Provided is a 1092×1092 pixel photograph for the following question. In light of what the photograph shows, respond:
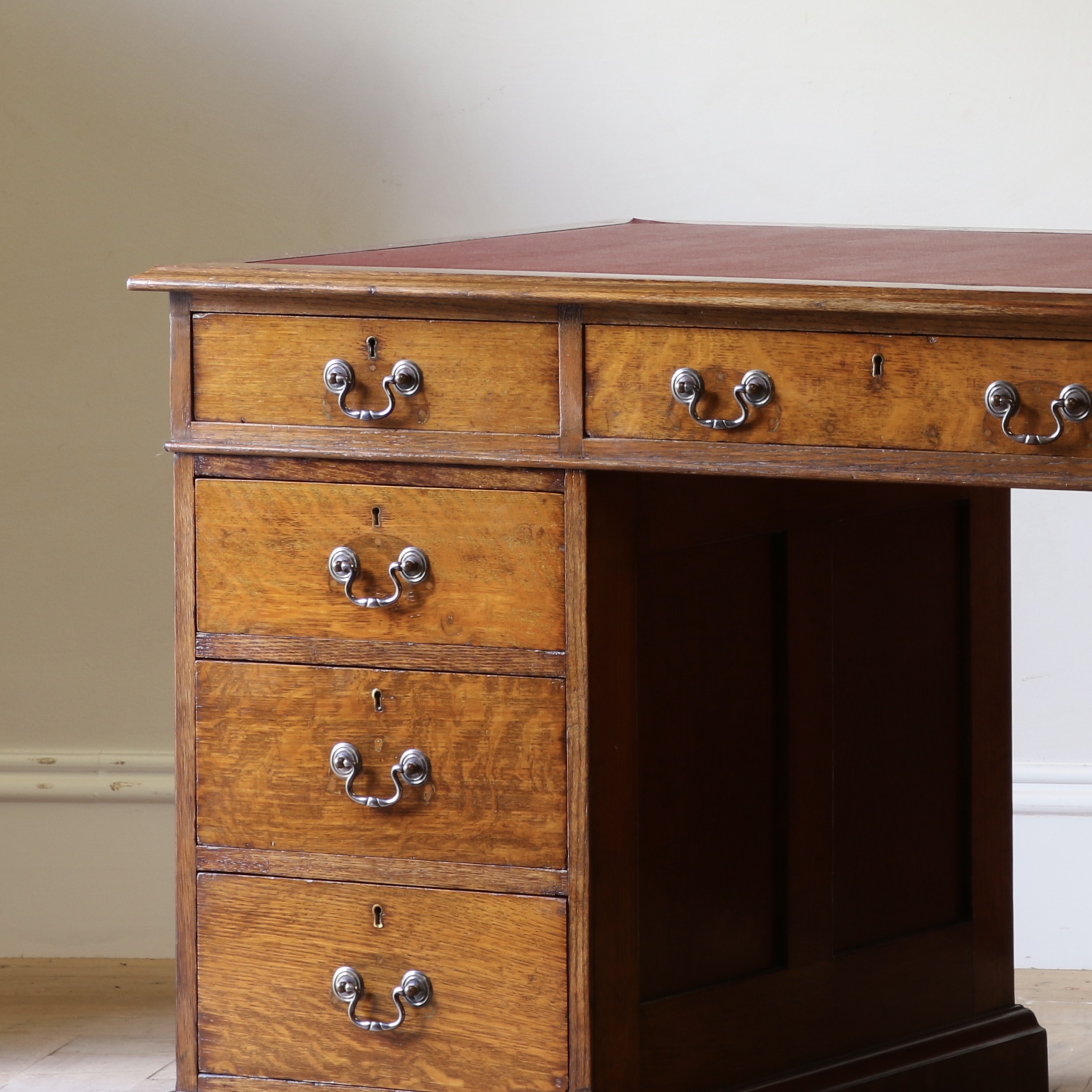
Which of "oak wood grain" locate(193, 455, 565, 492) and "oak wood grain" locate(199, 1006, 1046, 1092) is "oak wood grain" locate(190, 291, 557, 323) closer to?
"oak wood grain" locate(193, 455, 565, 492)

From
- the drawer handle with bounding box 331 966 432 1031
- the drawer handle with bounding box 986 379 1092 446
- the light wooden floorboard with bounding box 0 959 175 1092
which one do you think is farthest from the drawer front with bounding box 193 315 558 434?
the light wooden floorboard with bounding box 0 959 175 1092

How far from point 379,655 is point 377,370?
0.80ft

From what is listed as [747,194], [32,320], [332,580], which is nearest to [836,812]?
[332,580]

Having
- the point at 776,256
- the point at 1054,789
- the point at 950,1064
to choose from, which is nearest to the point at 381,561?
the point at 776,256

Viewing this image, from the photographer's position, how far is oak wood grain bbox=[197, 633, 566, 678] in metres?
1.56

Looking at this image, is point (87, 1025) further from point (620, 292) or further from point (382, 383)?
point (620, 292)

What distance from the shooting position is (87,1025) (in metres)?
2.33

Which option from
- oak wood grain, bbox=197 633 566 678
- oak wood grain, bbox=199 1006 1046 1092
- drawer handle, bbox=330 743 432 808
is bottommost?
Result: oak wood grain, bbox=199 1006 1046 1092

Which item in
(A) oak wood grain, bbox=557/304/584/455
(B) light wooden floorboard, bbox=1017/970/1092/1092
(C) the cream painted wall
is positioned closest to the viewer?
(A) oak wood grain, bbox=557/304/584/455

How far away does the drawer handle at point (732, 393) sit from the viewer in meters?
1.46

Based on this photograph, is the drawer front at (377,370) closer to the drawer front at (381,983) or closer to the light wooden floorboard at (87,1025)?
the drawer front at (381,983)

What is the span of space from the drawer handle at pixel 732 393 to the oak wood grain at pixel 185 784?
0.44 meters

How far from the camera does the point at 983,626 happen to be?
195 centimetres

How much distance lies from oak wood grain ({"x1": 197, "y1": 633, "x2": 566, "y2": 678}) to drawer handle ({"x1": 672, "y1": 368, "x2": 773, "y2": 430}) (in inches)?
9.3
